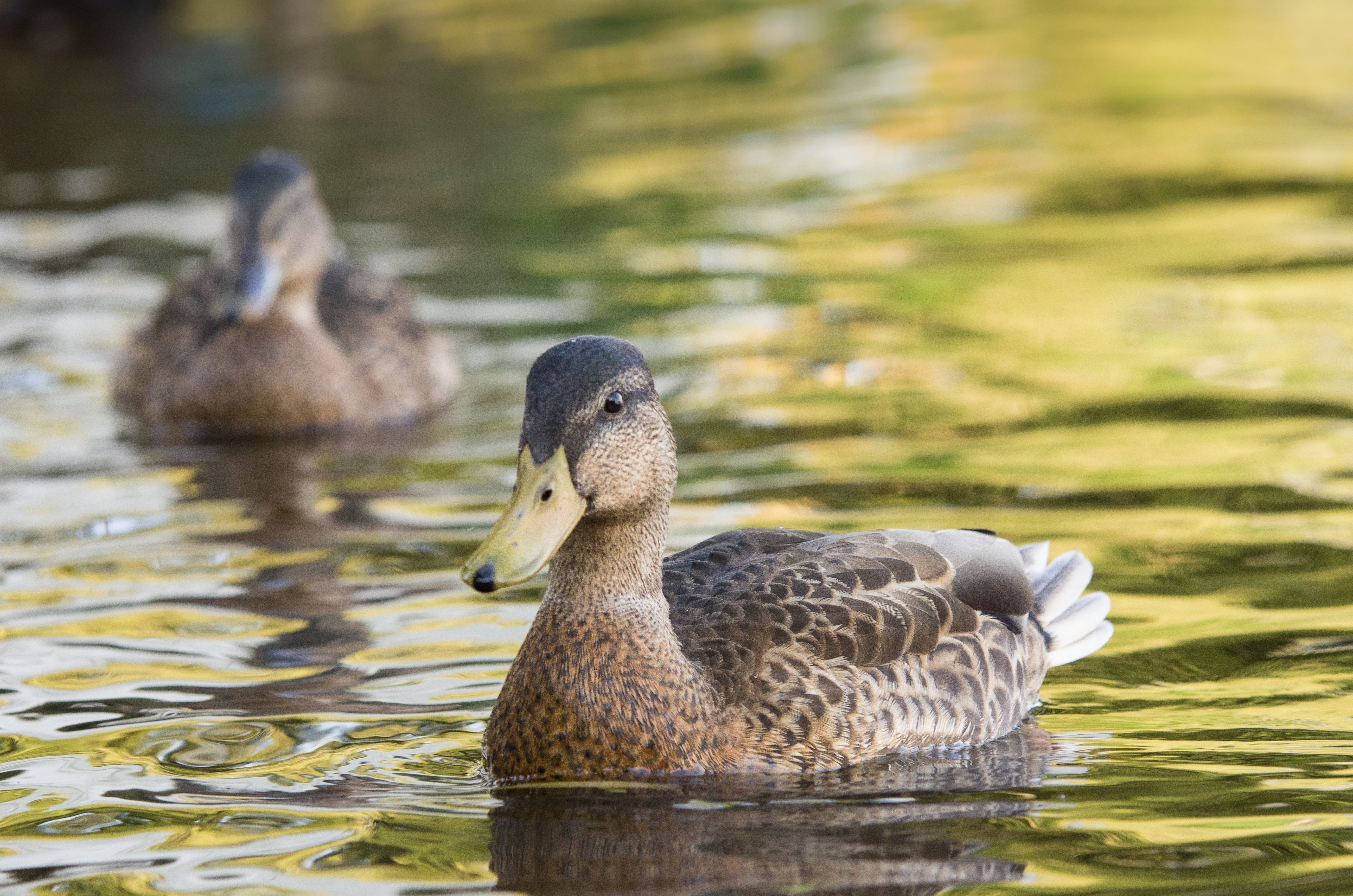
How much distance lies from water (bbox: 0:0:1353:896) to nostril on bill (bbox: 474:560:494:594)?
2.21 feet

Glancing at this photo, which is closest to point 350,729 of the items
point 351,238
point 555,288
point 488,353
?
point 488,353

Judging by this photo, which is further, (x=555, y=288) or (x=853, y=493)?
(x=555, y=288)

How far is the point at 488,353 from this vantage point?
12555 millimetres

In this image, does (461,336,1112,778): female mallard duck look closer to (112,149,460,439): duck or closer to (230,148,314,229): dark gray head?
(112,149,460,439): duck

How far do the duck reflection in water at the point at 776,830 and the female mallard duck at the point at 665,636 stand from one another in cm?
9

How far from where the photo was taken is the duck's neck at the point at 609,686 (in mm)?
5949

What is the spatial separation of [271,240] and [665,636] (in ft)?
18.7

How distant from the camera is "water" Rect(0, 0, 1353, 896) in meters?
5.66

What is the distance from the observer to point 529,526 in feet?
18.6

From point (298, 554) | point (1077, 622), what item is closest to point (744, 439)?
point (298, 554)

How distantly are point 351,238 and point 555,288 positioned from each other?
263 cm

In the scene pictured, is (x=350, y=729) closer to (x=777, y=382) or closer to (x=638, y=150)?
(x=777, y=382)

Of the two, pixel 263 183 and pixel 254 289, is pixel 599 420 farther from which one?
pixel 263 183

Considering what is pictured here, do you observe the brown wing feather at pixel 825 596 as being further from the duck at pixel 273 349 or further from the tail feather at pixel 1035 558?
the duck at pixel 273 349
